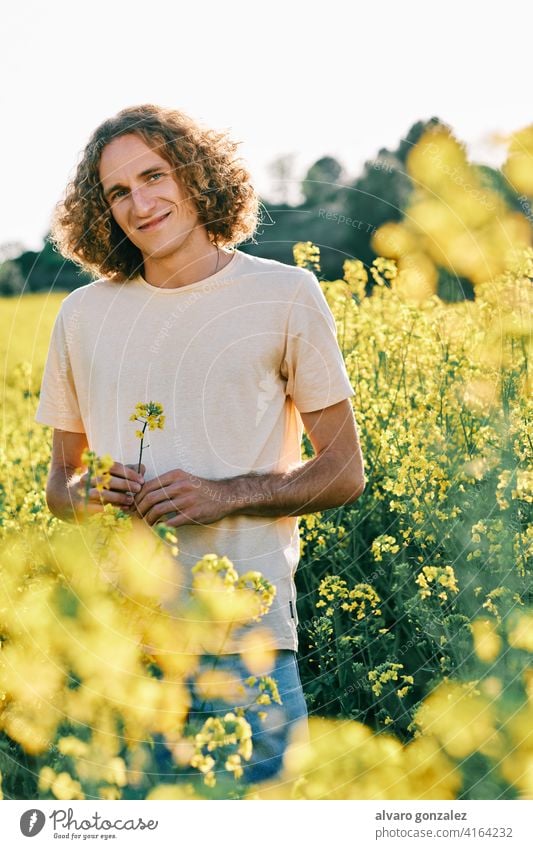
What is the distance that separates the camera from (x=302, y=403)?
99.6 inches

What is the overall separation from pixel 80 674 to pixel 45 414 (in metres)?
1.37

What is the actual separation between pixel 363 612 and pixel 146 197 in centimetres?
143

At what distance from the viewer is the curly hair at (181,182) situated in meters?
2.69

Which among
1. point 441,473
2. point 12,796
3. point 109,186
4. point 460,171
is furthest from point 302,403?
point 460,171

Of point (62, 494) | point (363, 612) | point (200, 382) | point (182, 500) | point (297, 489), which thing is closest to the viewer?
point (182, 500)

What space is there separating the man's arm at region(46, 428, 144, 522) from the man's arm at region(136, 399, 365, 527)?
5 cm

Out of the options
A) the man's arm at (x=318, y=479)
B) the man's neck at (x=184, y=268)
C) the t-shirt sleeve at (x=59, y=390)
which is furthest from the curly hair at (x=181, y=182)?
the man's arm at (x=318, y=479)

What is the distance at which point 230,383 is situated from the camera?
8.27ft

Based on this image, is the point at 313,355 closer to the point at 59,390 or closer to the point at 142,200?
the point at 142,200

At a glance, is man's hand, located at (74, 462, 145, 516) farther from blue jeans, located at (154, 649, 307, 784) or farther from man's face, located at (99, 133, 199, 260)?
man's face, located at (99, 133, 199, 260)

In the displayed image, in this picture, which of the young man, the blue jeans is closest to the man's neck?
the young man

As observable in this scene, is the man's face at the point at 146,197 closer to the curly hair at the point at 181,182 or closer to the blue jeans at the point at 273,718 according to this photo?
the curly hair at the point at 181,182

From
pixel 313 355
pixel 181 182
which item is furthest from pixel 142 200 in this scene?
pixel 313 355
